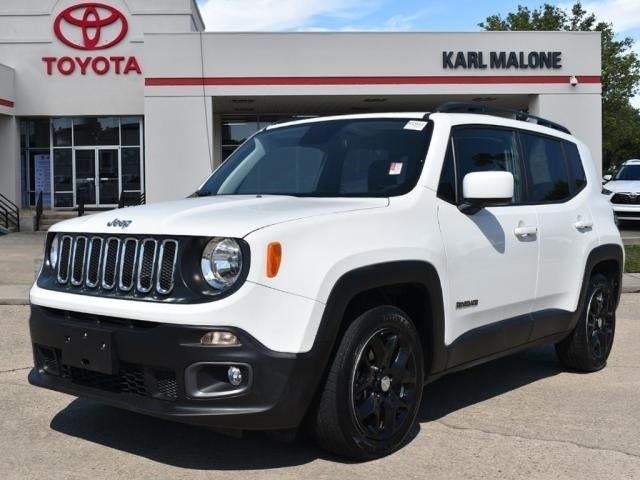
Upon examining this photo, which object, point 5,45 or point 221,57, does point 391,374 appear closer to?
point 221,57

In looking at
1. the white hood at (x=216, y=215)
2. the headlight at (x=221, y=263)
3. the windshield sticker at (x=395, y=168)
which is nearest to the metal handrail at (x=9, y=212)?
the white hood at (x=216, y=215)

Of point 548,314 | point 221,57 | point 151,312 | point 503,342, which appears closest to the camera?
point 151,312

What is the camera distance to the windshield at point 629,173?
20656 mm

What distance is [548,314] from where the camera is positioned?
5.02 metres

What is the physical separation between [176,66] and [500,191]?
18728mm

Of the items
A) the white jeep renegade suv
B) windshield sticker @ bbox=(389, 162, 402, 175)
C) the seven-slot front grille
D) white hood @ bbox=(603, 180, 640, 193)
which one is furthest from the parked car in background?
the seven-slot front grille

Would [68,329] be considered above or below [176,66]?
below

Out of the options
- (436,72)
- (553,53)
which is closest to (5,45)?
(436,72)

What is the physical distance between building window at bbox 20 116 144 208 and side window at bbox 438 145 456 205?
2298cm

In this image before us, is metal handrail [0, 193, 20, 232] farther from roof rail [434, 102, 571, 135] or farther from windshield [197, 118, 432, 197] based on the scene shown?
roof rail [434, 102, 571, 135]

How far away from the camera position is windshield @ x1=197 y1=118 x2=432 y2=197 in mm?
4250

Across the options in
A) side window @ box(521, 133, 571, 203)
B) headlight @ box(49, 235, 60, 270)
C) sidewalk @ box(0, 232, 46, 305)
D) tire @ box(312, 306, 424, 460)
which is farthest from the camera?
sidewalk @ box(0, 232, 46, 305)

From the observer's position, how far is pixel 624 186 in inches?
776

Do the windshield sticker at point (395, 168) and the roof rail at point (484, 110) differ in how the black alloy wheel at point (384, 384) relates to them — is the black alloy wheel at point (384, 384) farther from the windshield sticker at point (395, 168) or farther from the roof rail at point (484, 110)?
the roof rail at point (484, 110)
